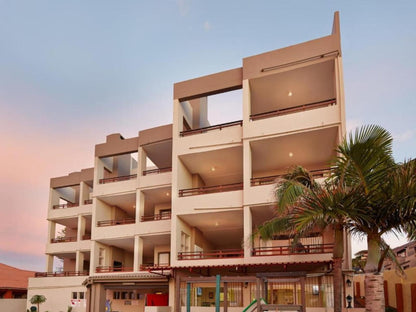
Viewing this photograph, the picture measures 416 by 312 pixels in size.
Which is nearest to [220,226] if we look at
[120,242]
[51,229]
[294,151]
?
[294,151]

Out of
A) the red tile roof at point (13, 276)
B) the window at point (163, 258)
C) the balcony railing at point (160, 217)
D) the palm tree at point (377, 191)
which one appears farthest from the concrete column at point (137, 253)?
the red tile roof at point (13, 276)

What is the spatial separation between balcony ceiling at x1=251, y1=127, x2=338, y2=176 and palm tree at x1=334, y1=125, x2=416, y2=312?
38.7ft

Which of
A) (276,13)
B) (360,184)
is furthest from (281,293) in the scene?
(276,13)

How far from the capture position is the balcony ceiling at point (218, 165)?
2714 cm

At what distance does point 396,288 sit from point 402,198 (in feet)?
60.8

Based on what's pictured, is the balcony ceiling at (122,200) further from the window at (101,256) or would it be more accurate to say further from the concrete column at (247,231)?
the concrete column at (247,231)

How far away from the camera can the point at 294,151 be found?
25.9 meters

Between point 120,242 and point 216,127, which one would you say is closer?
point 216,127

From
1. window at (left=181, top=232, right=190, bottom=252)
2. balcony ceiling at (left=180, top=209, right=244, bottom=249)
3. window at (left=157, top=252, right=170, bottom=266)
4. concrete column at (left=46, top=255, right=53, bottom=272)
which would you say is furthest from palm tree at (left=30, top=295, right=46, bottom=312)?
window at (left=181, top=232, right=190, bottom=252)

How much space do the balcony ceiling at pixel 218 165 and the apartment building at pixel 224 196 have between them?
86mm

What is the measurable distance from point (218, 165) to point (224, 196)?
4.09m

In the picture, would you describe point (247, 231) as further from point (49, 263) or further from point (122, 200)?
point (49, 263)

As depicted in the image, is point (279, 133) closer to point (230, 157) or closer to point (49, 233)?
point (230, 157)

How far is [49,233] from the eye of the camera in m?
41.3
